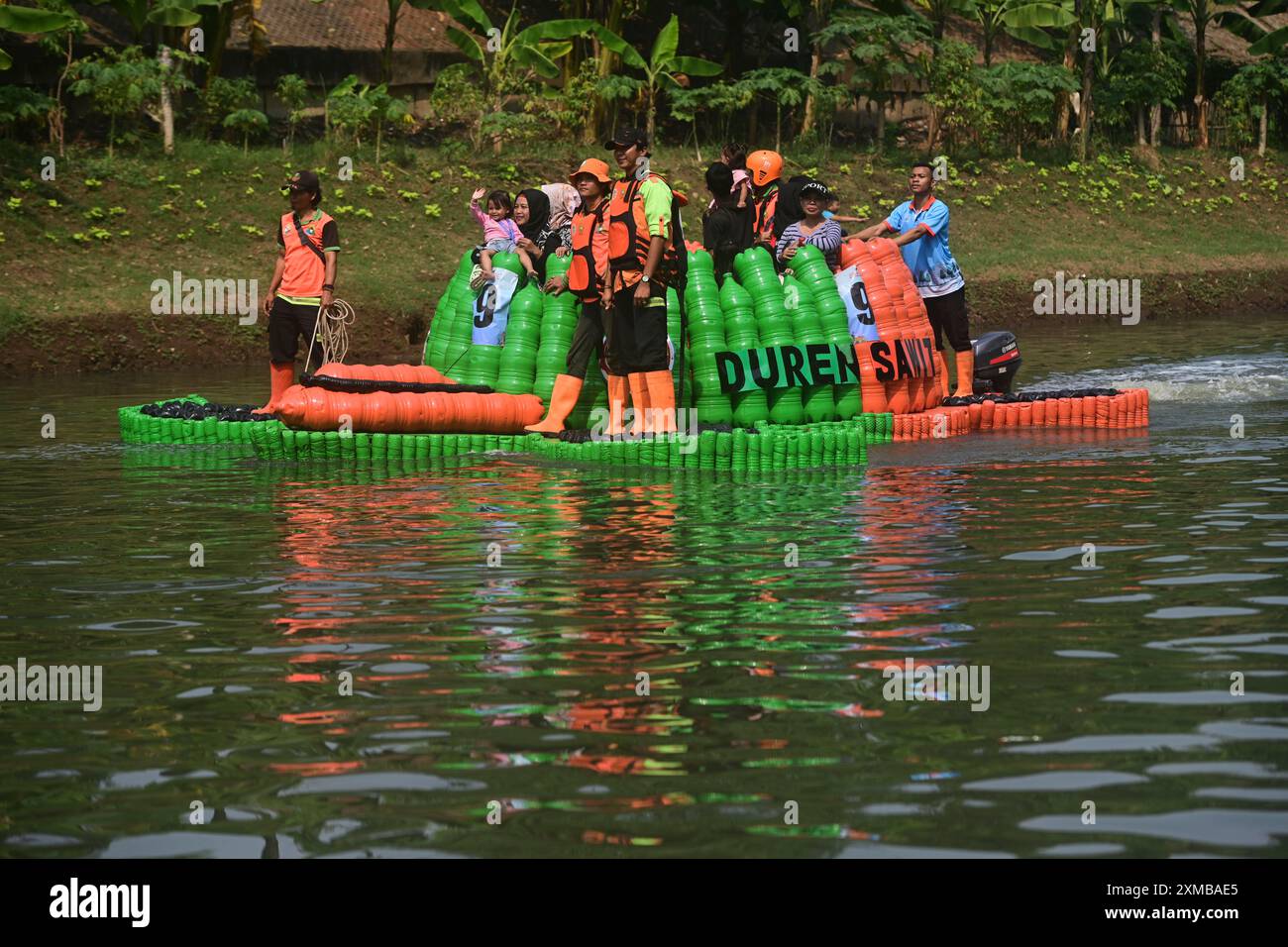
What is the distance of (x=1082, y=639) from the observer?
322 inches

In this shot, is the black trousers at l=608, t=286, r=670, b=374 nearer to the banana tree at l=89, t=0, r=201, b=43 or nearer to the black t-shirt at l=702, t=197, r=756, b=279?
the black t-shirt at l=702, t=197, r=756, b=279

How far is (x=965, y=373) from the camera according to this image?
1688 centimetres

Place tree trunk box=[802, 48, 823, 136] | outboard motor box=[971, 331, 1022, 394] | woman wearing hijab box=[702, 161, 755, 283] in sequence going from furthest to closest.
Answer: tree trunk box=[802, 48, 823, 136]
outboard motor box=[971, 331, 1022, 394]
woman wearing hijab box=[702, 161, 755, 283]

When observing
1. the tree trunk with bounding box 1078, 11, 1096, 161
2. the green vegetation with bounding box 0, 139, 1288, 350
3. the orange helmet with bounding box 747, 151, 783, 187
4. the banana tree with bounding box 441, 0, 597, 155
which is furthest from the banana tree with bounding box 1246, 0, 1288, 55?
the orange helmet with bounding box 747, 151, 783, 187

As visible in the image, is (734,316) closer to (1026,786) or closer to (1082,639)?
(1082,639)

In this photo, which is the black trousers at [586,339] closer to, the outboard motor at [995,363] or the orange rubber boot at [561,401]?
Result: the orange rubber boot at [561,401]

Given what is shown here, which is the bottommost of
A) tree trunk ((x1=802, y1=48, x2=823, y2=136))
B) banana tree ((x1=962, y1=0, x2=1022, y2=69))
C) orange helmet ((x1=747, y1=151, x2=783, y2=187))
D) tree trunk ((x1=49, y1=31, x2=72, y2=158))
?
orange helmet ((x1=747, y1=151, x2=783, y2=187))

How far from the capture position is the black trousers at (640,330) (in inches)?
556

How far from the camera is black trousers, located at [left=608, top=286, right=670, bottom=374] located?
14133 millimetres

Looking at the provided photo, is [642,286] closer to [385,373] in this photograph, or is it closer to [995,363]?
[385,373]

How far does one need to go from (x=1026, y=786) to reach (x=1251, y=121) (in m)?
43.7

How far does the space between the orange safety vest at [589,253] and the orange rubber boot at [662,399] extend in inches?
33.4

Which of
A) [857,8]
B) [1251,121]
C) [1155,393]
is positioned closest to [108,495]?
[1155,393]

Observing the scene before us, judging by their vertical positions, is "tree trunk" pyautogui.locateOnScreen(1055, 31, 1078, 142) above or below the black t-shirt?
above
